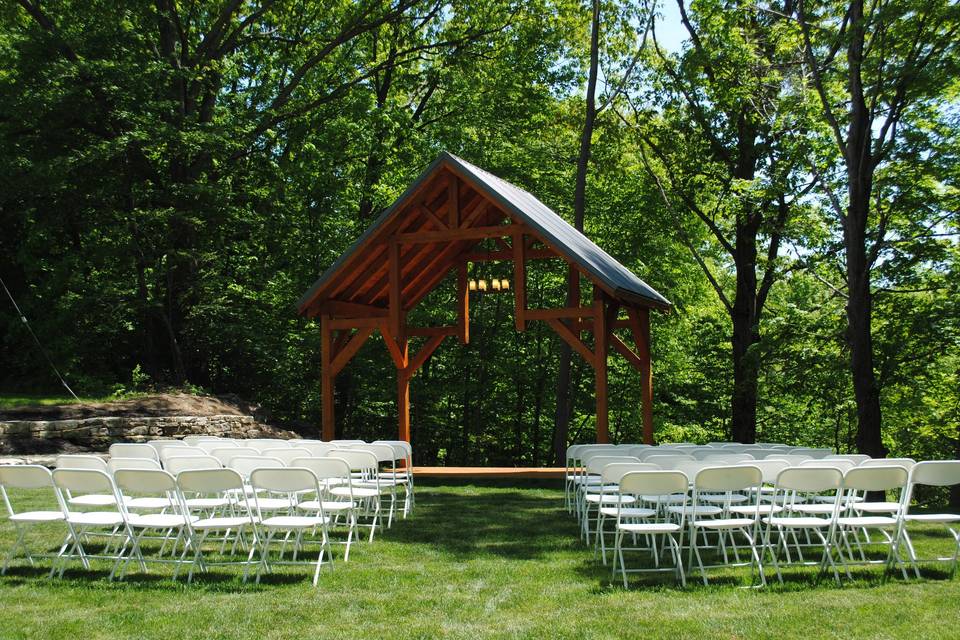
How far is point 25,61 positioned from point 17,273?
559cm

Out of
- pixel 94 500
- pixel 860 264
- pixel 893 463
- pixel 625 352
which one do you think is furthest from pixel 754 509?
pixel 625 352

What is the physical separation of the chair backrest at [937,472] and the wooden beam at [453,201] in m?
8.25

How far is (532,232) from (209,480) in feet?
24.6

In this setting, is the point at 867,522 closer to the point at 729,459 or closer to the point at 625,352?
the point at 729,459

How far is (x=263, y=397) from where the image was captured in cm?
2184

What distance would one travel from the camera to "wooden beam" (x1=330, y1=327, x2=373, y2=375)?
43.7 ft

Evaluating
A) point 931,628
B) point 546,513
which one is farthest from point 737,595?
point 546,513

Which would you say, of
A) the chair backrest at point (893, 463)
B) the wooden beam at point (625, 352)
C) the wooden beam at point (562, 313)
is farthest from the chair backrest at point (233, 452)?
the wooden beam at point (625, 352)

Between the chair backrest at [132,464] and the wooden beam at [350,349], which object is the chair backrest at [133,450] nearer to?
the chair backrest at [132,464]

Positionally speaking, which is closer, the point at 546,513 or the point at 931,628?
the point at 931,628

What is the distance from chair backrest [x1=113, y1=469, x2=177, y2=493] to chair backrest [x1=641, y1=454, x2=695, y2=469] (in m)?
3.80

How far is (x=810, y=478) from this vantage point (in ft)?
19.1

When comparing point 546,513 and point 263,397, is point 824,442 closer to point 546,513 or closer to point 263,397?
point 263,397

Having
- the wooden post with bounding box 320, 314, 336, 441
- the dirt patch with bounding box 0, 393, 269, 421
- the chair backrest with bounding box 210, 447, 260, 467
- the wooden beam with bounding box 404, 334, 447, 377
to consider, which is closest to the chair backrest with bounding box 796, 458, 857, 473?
the chair backrest with bounding box 210, 447, 260, 467
